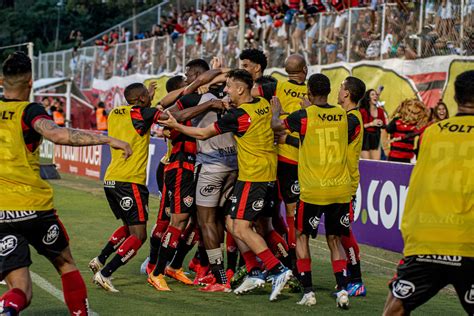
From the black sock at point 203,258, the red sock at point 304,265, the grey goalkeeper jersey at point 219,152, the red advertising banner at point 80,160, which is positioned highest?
the grey goalkeeper jersey at point 219,152

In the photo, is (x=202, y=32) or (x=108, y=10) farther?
(x=108, y=10)

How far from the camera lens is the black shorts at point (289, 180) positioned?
1052cm

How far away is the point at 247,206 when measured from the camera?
9.79 metres

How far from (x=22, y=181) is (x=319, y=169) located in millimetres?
3170

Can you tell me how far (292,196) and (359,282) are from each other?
118 centimetres

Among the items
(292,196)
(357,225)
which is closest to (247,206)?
(292,196)

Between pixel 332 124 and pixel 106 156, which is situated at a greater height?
pixel 332 124

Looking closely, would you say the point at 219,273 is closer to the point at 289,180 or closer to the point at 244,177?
the point at 244,177

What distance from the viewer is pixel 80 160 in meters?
28.7

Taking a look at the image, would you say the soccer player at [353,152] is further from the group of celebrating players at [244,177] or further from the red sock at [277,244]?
the red sock at [277,244]

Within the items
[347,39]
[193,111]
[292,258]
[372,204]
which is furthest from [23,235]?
[347,39]

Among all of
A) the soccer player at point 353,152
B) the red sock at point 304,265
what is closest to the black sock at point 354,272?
the soccer player at point 353,152

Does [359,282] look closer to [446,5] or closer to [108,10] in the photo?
[446,5]

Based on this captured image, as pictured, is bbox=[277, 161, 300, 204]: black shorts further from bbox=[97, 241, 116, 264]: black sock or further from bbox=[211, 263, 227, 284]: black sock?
bbox=[97, 241, 116, 264]: black sock
